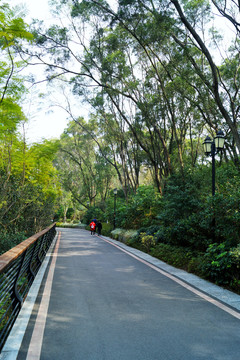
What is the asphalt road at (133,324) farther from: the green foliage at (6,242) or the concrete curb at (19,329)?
the green foliage at (6,242)

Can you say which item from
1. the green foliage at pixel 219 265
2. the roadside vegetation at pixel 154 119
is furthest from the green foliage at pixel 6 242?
the green foliage at pixel 219 265

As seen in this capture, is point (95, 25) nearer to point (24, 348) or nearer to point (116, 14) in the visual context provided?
point (116, 14)

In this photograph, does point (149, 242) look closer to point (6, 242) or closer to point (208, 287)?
point (6, 242)

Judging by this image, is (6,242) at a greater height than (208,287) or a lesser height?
greater

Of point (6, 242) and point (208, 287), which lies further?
point (6, 242)

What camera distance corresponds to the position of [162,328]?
450 centimetres

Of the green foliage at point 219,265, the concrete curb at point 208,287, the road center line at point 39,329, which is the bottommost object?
the road center line at point 39,329

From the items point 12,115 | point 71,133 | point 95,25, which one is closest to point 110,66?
point 95,25

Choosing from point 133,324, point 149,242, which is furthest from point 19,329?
point 149,242

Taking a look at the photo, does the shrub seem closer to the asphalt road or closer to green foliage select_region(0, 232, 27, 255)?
green foliage select_region(0, 232, 27, 255)

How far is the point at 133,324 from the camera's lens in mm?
4660

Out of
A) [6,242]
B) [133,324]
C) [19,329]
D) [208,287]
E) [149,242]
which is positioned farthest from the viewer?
[149,242]

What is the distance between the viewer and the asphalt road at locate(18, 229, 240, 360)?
374cm

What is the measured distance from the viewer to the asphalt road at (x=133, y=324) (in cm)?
374
